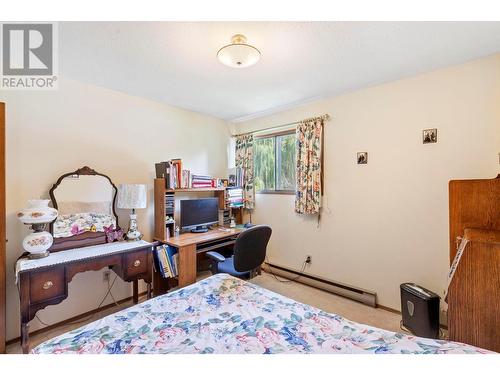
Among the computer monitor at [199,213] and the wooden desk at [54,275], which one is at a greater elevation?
the computer monitor at [199,213]

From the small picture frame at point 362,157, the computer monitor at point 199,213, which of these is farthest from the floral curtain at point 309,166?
the computer monitor at point 199,213

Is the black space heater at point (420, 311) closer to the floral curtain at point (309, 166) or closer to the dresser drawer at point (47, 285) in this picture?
the floral curtain at point (309, 166)

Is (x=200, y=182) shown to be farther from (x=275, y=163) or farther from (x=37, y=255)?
(x=37, y=255)

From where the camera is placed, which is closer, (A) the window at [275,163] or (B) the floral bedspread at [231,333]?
(B) the floral bedspread at [231,333]

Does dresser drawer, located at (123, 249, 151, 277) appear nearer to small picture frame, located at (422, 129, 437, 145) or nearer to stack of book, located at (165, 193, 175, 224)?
stack of book, located at (165, 193, 175, 224)

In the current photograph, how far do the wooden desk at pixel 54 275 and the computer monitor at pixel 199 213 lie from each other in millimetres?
794

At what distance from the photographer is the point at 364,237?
2520 mm

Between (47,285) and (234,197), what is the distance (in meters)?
2.20

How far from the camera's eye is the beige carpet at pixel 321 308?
2.03m

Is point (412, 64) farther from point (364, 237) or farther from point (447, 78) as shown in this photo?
point (364, 237)

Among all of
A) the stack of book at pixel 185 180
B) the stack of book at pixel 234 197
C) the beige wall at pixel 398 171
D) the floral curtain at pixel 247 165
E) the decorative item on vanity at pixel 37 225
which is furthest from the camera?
the floral curtain at pixel 247 165

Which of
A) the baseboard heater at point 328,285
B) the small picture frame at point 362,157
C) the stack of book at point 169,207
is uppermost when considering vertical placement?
the small picture frame at point 362,157

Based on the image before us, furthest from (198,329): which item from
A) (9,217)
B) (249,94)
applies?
(249,94)
